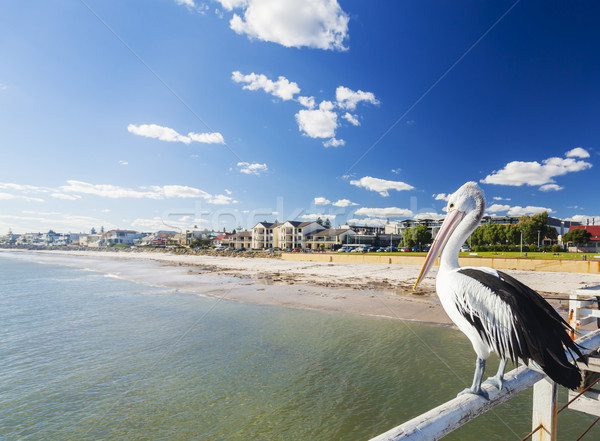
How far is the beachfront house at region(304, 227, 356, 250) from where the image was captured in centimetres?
7269

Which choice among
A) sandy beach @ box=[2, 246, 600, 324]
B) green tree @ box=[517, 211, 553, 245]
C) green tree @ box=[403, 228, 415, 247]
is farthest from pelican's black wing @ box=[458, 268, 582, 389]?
green tree @ box=[517, 211, 553, 245]

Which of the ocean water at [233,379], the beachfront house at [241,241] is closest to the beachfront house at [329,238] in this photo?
the beachfront house at [241,241]

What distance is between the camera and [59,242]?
576 feet

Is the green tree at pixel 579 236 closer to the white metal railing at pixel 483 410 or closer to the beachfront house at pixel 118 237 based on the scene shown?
the white metal railing at pixel 483 410

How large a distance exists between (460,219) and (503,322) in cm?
78

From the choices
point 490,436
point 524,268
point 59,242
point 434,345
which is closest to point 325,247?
point 524,268

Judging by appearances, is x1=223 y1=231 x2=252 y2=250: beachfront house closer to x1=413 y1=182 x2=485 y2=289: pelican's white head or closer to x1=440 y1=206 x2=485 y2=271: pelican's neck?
x1=413 y1=182 x2=485 y2=289: pelican's white head

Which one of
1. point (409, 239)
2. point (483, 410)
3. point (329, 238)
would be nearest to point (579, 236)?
point (409, 239)

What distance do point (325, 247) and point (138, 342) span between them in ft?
203

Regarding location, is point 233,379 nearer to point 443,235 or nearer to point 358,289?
point 443,235

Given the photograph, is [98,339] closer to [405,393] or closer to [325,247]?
[405,393]

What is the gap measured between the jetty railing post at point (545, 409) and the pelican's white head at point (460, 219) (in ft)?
4.05

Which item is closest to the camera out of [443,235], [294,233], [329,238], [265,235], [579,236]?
[443,235]

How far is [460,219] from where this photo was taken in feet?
7.91
